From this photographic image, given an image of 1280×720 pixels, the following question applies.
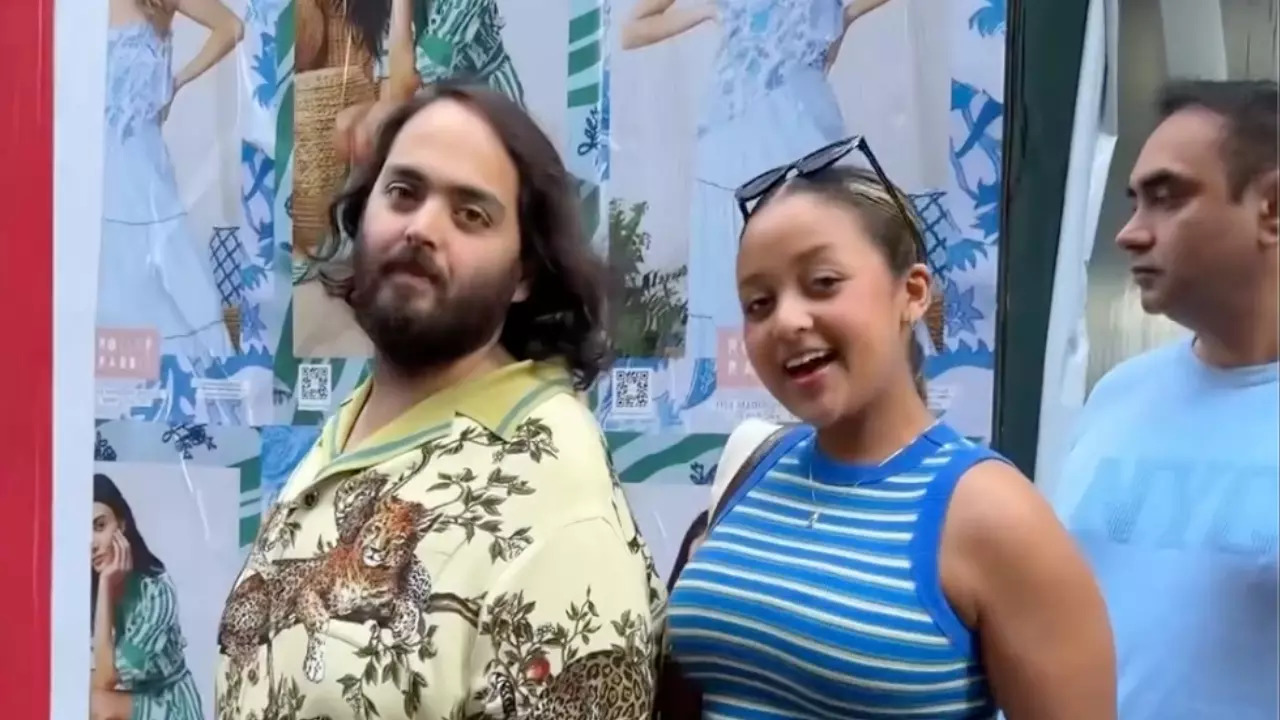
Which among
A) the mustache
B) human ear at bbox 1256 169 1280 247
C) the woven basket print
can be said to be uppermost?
the woven basket print

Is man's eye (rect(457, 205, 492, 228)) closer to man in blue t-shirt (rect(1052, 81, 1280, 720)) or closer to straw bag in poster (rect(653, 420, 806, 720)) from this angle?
straw bag in poster (rect(653, 420, 806, 720))

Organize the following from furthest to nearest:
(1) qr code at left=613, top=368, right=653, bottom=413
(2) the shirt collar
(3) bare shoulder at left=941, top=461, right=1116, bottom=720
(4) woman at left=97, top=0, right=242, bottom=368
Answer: (4) woman at left=97, top=0, right=242, bottom=368 < (1) qr code at left=613, top=368, right=653, bottom=413 < (2) the shirt collar < (3) bare shoulder at left=941, top=461, right=1116, bottom=720

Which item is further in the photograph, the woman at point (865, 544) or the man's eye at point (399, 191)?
the man's eye at point (399, 191)

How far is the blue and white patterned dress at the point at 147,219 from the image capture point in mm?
1728

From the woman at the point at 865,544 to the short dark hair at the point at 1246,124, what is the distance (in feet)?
0.75

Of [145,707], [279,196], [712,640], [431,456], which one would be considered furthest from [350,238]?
[145,707]

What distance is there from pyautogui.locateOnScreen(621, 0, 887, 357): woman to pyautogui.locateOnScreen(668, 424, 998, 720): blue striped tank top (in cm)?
54

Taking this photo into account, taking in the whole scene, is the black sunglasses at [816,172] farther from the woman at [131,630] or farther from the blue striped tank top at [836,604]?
the woman at [131,630]

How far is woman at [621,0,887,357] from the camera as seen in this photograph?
143cm

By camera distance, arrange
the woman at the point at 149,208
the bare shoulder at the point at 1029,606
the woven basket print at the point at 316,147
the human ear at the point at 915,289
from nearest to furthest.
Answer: the bare shoulder at the point at 1029,606 < the human ear at the point at 915,289 < the woven basket print at the point at 316,147 < the woman at the point at 149,208

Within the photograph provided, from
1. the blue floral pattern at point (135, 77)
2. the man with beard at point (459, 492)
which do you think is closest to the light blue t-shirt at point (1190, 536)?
the man with beard at point (459, 492)

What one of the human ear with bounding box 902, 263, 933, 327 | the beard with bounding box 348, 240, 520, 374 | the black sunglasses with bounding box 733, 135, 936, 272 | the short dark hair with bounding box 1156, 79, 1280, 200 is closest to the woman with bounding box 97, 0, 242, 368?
the beard with bounding box 348, 240, 520, 374

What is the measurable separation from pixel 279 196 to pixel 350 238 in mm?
443

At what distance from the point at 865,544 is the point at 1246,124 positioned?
40 cm
